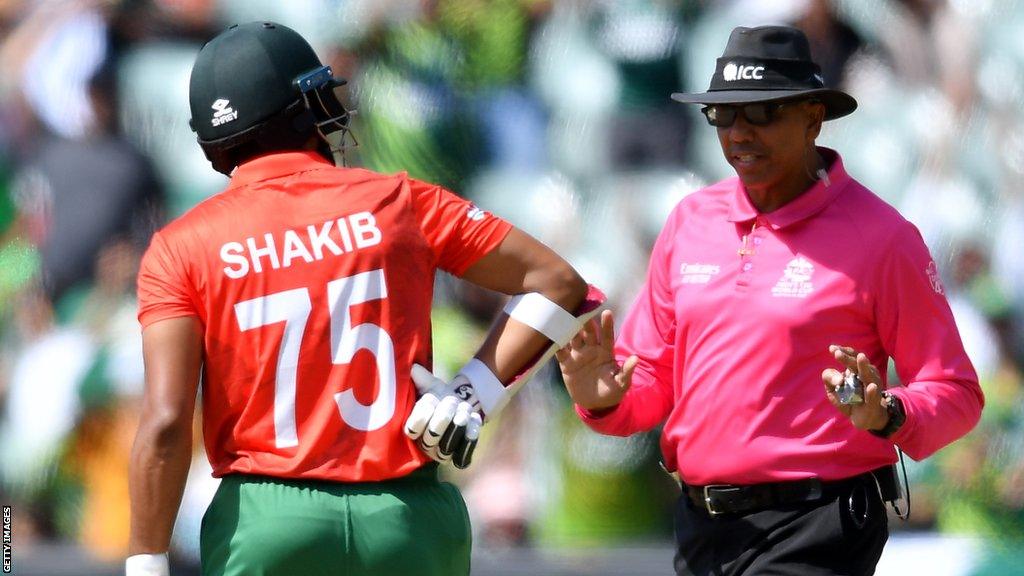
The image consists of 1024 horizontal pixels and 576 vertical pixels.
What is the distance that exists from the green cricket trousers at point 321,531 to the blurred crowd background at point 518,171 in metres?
2.77

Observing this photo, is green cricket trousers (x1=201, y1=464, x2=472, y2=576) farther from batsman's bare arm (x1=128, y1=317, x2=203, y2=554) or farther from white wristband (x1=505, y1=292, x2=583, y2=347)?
white wristband (x1=505, y1=292, x2=583, y2=347)

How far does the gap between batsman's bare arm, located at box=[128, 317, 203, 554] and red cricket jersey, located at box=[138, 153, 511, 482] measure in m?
0.05

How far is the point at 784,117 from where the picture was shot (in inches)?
148

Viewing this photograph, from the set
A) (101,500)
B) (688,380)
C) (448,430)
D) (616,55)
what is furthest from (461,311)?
(448,430)

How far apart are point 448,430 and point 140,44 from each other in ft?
11.3

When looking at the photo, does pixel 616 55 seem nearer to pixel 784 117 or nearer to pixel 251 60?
pixel 784 117

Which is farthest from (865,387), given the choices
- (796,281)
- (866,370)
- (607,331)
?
(607,331)

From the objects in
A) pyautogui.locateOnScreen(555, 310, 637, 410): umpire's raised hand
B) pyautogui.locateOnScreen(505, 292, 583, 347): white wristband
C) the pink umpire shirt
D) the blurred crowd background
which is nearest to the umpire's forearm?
pyautogui.locateOnScreen(505, 292, 583, 347): white wristband

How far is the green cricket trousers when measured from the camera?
3279 mm

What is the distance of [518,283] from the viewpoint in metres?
3.55

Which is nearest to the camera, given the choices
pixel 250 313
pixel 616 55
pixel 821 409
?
pixel 250 313

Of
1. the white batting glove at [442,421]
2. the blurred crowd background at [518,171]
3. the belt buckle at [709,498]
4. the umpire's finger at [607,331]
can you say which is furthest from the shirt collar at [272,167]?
the blurred crowd background at [518,171]

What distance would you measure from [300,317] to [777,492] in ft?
3.74

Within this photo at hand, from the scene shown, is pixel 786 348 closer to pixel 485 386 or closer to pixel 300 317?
pixel 485 386
